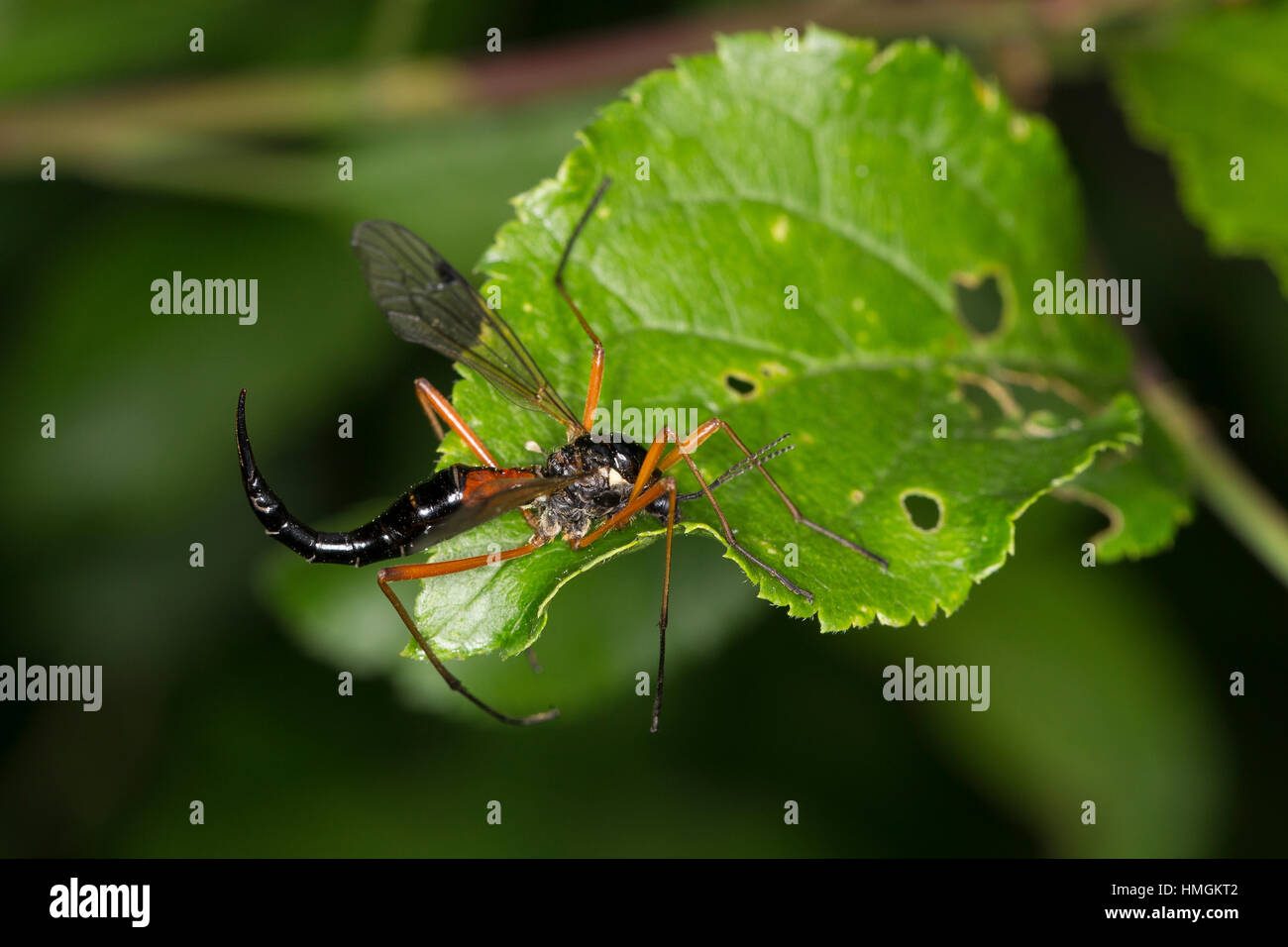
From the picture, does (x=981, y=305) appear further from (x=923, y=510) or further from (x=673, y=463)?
(x=673, y=463)

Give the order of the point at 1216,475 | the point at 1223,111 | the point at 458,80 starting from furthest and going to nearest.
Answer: the point at 458,80 < the point at 1223,111 < the point at 1216,475

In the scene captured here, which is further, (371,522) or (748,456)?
(371,522)

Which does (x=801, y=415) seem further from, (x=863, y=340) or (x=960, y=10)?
(x=960, y=10)
